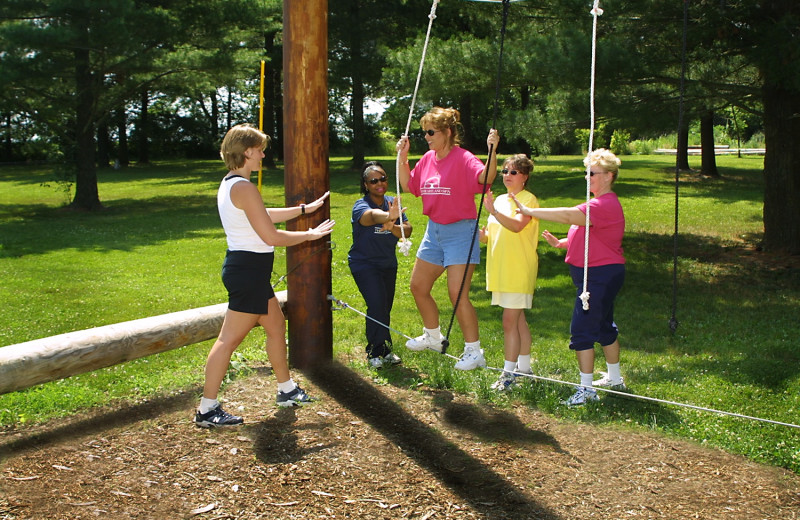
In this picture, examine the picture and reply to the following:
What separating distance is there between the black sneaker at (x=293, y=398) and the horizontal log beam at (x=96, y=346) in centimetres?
87

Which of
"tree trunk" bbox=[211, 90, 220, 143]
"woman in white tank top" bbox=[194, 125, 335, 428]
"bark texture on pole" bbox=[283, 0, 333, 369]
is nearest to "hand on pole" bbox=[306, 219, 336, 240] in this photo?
"woman in white tank top" bbox=[194, 125, 335, 428]

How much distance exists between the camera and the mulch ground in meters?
3.59

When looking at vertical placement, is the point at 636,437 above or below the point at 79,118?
below

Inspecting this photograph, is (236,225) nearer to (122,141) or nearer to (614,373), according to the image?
(614,373)

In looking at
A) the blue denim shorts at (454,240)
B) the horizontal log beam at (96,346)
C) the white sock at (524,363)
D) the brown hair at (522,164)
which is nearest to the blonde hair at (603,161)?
the brown hair at (522,164)

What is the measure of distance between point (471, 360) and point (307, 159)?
177 cm

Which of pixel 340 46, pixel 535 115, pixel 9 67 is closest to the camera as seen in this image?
pixel 535 115

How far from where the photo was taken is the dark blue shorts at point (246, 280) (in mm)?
4426

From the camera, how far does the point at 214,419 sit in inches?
177

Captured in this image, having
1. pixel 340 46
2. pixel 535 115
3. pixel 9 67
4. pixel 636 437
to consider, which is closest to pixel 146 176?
pixel 340 46

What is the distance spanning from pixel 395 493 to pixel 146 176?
29.0m

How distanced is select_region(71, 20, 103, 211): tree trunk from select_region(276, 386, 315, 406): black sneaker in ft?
47.2

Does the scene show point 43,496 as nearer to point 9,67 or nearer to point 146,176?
point 9,67

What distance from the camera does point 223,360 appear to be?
176 inches
